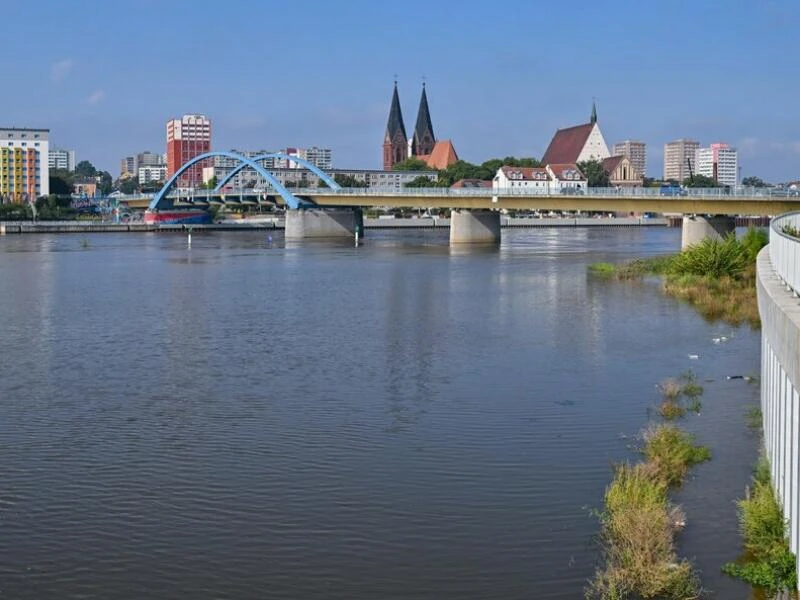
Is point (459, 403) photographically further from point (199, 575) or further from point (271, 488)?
point (199, 575)

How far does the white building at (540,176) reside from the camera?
168625 millimetres

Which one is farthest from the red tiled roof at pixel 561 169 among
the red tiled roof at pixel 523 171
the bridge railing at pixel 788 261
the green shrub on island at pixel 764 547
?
the green shrub on island at pixel 764 547

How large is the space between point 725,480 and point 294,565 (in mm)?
5960

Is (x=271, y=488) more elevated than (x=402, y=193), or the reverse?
(x=402, y=193)

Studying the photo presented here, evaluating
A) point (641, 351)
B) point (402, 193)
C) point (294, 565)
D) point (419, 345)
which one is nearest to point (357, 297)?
point (419, 345)

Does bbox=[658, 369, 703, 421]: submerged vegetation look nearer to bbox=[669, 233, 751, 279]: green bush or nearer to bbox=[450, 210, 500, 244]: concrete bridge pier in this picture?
bbox=[669, 233, 751, 279]: green bush

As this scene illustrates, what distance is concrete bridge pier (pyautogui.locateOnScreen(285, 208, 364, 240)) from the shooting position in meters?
98.2

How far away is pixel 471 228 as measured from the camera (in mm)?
83938

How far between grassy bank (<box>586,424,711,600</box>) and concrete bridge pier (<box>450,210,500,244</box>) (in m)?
68.8

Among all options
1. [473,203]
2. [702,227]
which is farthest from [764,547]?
[473,203]

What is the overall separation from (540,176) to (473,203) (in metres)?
95.2

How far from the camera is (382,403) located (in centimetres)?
2012

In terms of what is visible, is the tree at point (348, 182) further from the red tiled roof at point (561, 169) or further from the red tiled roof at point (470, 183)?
the red tiled roof at point (561, 169)

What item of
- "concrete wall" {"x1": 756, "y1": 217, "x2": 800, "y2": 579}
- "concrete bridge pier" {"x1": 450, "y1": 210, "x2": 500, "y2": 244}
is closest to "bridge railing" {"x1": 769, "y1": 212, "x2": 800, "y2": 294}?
"concrete wall" {"x1": 756, "y1": 217, "x2": 800, "y2": 579}
